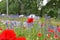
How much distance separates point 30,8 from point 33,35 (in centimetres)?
2379

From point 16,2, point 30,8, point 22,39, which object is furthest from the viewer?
point 16,2

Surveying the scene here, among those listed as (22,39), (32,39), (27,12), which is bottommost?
(27,12)

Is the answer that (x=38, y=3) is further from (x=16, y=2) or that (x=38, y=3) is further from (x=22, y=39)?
(x=22, y=39)

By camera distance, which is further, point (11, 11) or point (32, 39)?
point (11, 11)

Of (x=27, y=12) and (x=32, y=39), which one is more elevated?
(x=32, y=39)

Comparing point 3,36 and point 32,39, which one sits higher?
point 3,36

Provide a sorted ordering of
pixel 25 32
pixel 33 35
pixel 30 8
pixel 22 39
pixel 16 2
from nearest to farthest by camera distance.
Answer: pixel 22 39
pixel 33 35
pixel 25 32
pixel 30 8
pixel 16 2

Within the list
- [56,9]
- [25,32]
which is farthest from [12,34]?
[56,9]

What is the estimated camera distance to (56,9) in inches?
1020

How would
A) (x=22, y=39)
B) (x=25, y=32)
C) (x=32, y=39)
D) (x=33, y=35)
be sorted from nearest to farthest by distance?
(x=22, y=39) → (x=32, y=39) → (x=33, y=35) → (x=25, y=32)

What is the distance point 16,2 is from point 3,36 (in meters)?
28.8

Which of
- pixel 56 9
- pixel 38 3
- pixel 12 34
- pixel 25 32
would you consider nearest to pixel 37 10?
pixel 38 3

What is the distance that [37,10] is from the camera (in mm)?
28234

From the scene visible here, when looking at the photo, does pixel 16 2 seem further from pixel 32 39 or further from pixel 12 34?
pixel 12 34
